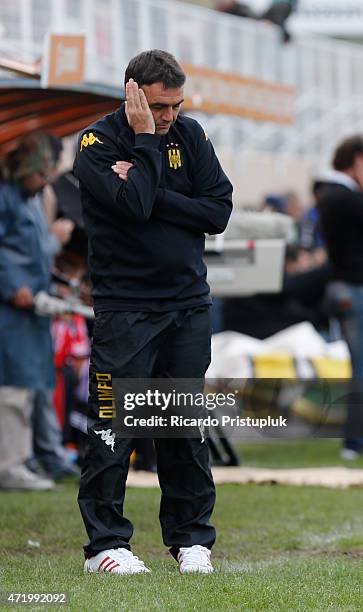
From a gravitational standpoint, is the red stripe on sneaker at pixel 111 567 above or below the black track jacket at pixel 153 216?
below

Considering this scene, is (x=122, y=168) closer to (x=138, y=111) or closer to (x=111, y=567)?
(x=138, y=111)

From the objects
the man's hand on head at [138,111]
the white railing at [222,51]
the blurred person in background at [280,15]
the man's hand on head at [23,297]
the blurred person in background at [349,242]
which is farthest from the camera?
the blurred person in background at [280,15]

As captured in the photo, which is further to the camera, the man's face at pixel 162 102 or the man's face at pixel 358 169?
the man's face at pixel 358 169

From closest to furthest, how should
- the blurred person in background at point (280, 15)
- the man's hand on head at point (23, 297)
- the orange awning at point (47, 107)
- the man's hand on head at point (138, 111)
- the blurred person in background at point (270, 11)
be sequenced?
the man's hand on head at point (138, 111) → the orange awning at point (47, 107) → the man's hand on head at point (23, 297) → the blurred person in background at point (270, 11) → the blurred person in background at point (280, 15)

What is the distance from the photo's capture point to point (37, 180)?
28.7ft

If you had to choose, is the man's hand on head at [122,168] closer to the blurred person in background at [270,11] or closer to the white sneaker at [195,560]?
the white sneaker at [195,560]

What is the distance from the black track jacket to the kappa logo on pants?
0.50m

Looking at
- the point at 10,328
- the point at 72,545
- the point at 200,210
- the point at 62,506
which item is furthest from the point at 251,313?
the point at 200,210

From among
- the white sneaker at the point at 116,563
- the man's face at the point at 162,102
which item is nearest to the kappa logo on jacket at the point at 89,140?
the man's face at the point at 162,102

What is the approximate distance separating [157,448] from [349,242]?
18.0 ft

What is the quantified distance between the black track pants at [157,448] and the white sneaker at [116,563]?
29mm

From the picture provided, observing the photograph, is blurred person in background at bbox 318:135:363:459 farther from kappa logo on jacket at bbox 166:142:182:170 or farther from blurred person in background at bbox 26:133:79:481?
kappa logo on jacket at bbox 166:142:182:170

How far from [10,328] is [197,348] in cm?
340

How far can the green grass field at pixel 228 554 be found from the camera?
192 inches
